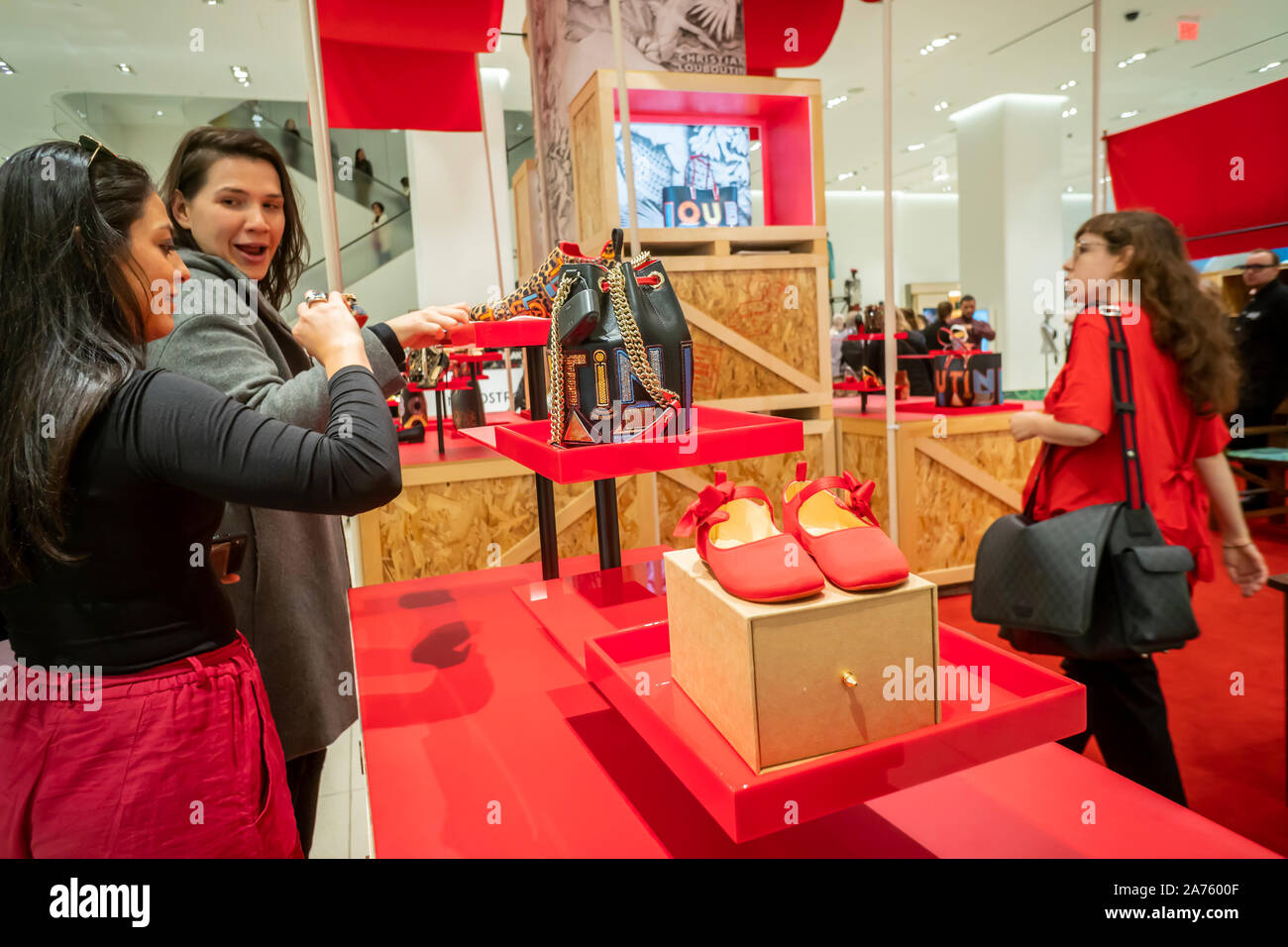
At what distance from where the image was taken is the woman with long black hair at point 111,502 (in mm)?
1035

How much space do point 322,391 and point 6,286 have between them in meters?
0.41

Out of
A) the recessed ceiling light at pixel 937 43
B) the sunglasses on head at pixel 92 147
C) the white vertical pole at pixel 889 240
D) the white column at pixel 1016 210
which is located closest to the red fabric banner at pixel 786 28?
the white vertical pole at pixel 889 240

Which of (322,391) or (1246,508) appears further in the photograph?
(1246,508)

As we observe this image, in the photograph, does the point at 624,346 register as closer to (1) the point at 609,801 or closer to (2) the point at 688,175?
(1) the point at 609,801

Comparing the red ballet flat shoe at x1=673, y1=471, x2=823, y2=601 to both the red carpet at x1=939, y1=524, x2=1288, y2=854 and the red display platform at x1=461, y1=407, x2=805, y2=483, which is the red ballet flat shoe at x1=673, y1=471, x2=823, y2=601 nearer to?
the red display platform at x1=461, y1=407, x2=805, y2=483

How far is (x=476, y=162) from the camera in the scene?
26.0ft

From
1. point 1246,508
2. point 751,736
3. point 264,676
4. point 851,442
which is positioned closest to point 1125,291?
point 751,736

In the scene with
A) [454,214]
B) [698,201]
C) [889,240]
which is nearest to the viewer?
[889,240]

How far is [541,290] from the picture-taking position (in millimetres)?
1634

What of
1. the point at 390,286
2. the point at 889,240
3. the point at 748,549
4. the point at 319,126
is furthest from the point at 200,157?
the point at 390,286

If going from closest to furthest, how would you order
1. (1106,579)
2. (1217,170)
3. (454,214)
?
(1106,579) < (1217,170) < (454,214)

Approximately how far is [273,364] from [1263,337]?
6.36m

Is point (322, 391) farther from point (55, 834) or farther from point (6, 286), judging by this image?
point (55, 834)

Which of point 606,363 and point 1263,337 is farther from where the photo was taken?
point 1263,337
